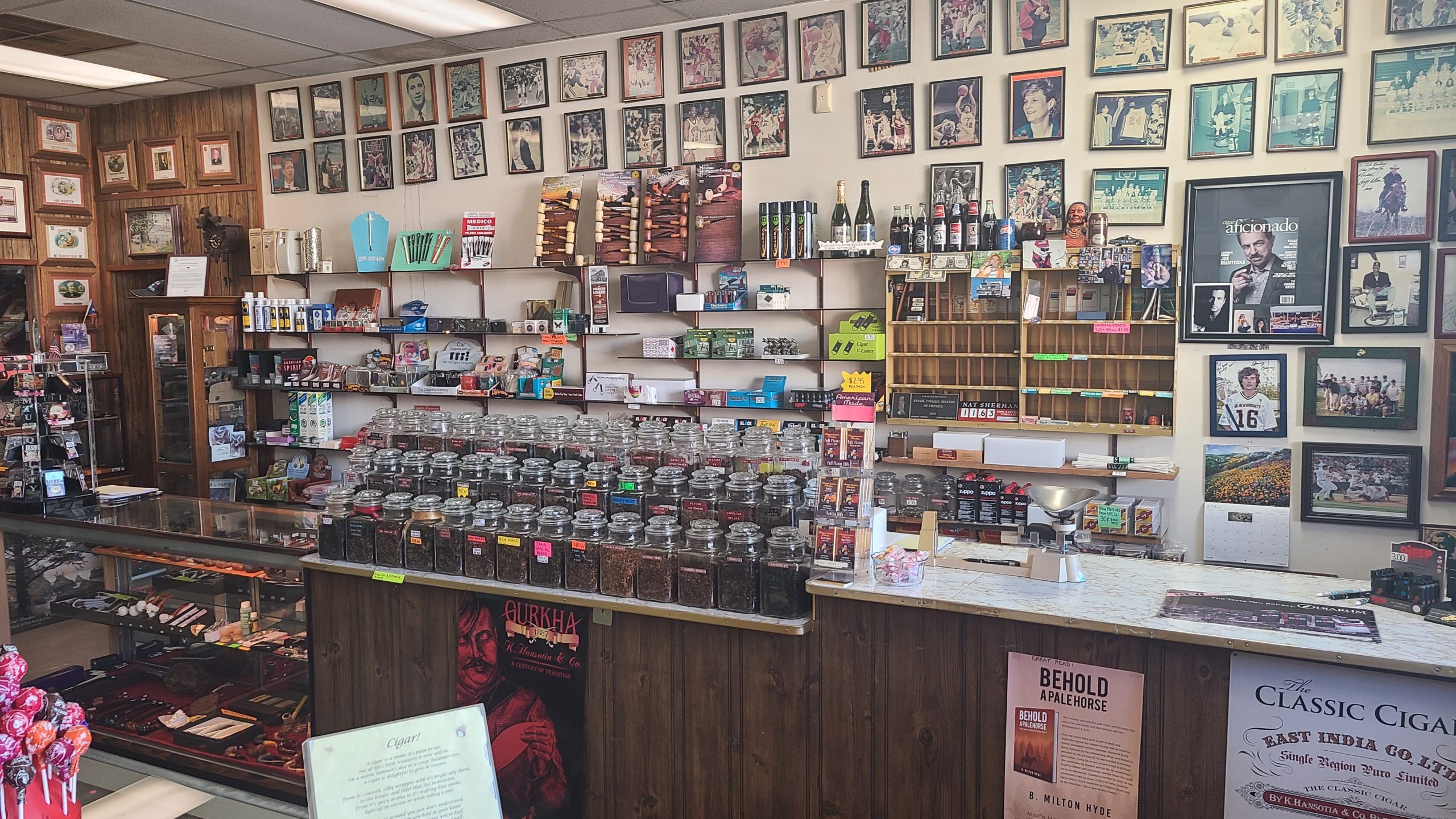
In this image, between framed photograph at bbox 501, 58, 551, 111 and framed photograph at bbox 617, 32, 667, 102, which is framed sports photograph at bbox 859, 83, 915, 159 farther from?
framed photograph at bbox 501, 58, 551, 111

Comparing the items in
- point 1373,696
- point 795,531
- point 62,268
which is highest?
point 62,268

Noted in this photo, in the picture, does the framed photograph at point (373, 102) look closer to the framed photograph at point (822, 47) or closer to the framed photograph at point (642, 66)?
the framed photograph at point (642, 66)

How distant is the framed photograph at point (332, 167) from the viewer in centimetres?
718

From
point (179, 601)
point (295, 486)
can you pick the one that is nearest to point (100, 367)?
point (179, 601)

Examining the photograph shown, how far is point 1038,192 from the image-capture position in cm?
510

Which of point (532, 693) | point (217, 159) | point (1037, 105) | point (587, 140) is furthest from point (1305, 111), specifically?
→ point (217, 159)

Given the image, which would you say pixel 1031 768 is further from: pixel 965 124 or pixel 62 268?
pixel 62 268

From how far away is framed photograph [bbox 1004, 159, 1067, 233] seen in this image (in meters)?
5.06

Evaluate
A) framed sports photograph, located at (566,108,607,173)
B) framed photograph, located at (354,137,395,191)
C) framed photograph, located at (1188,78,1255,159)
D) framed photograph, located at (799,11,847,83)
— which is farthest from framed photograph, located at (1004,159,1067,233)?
framed photograph, located at (354,137,395,191)

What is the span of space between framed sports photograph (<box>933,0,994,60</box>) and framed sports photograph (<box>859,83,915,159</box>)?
28cm

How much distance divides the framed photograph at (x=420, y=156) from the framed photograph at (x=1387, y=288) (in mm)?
5575

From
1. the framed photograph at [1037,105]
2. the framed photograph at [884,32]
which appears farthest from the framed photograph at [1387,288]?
the framed photograph at [884,32]

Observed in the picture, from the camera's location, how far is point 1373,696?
245cm

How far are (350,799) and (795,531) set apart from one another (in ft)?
5.30
